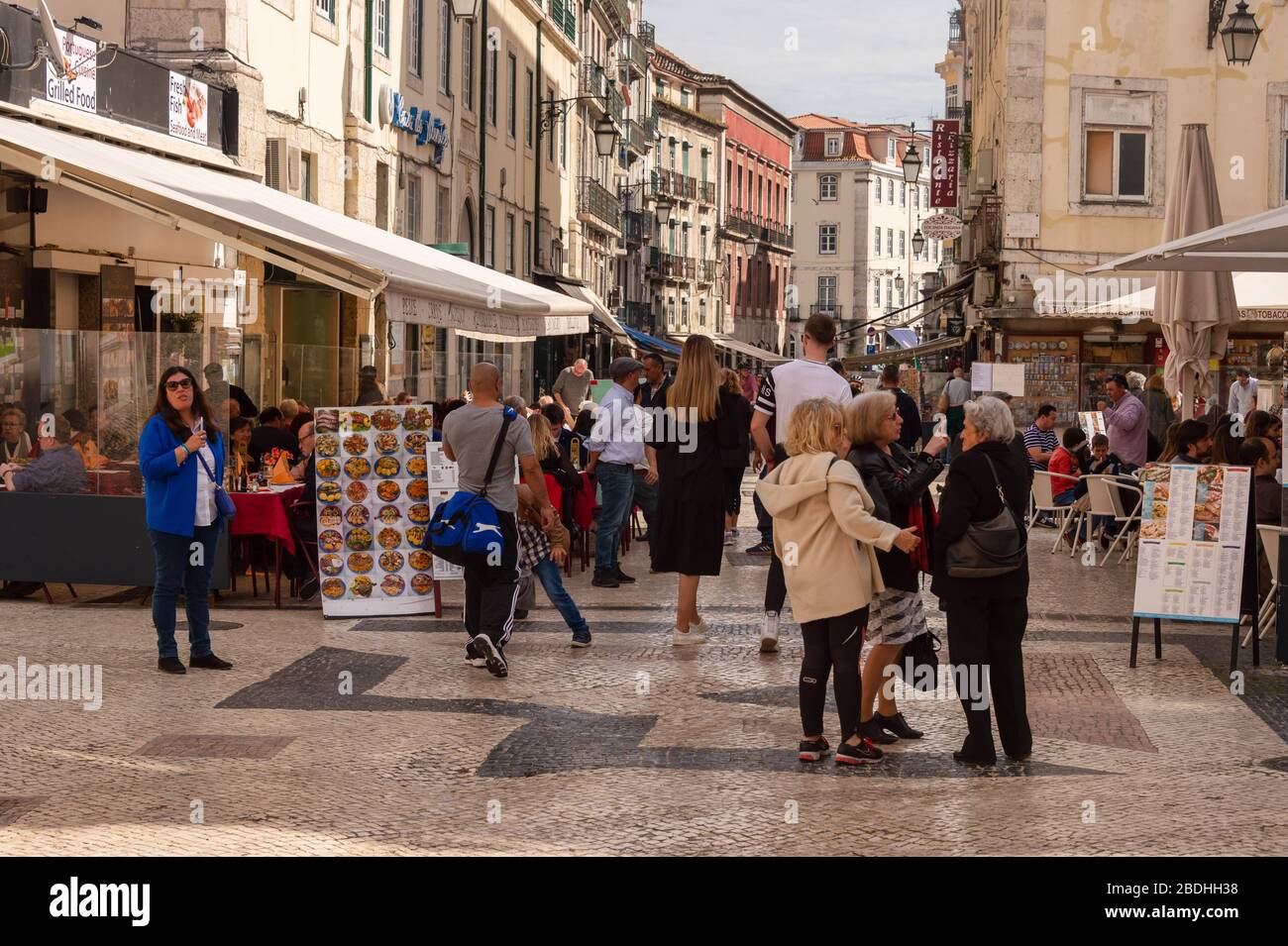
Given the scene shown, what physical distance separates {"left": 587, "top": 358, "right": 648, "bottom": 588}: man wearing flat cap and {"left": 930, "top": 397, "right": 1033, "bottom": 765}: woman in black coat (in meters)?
6.33

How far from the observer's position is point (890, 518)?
7.87 meters

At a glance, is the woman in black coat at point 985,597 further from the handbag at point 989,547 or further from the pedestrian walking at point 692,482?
the pedestrian walking at point 692,482

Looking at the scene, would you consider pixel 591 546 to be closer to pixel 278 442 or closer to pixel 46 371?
pixel 278 442

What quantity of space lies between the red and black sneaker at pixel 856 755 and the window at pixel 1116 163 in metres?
24.3

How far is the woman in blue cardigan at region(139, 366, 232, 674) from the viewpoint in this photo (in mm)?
9727

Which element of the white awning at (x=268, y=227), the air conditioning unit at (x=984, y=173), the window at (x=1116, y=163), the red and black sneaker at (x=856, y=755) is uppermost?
the air conditioning unit at (x=984, y=173)

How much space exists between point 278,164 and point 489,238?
13166 mm

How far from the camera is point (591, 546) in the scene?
17219 mm

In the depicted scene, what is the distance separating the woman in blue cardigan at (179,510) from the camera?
9.73 meters

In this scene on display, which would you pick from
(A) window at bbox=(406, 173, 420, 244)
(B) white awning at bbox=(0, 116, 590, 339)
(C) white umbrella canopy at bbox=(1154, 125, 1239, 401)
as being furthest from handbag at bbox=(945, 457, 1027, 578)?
(A) window at bbox=(406, 173, 420, 244)

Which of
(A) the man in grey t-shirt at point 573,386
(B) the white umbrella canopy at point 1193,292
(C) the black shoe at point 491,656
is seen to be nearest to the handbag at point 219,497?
(C) the black shoe at point 491,656

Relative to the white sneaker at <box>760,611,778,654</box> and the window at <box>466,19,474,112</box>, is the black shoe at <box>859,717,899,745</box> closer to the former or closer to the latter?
the white sneaker at <box>760,611,778,654</box>

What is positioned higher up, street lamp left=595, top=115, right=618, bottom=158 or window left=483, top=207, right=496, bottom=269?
street lamp left=595, top=115, right=618, bottom=158
